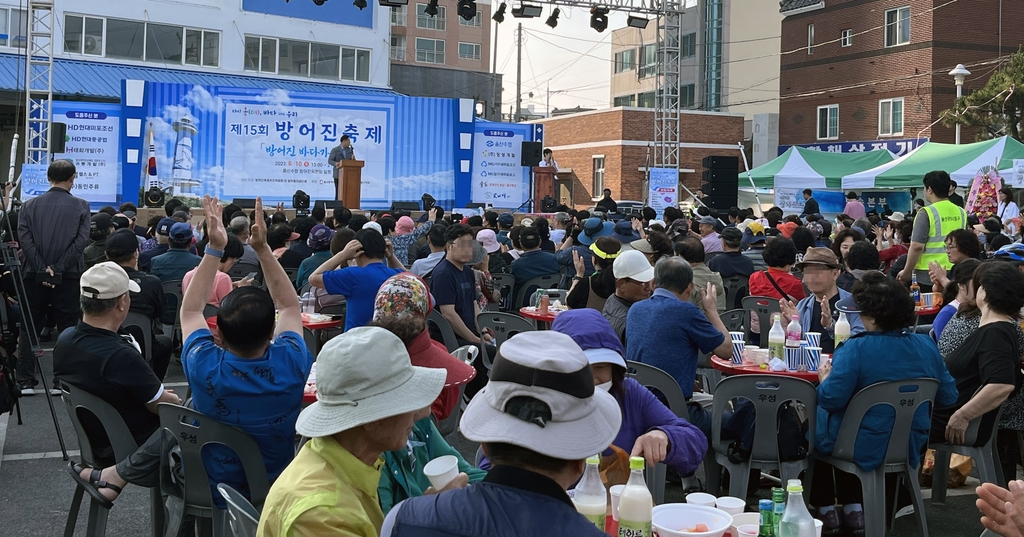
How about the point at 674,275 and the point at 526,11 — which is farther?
the point at 526,11

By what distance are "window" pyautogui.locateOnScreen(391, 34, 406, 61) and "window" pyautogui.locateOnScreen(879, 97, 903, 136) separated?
32464 mm

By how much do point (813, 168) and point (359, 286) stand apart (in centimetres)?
1830

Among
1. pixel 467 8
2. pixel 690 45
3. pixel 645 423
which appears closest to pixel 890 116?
pixel 690 45

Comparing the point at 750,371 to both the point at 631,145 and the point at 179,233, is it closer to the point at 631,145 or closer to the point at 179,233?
the point at 179,233

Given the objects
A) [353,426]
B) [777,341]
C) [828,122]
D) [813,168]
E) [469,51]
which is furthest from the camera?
[469,51]

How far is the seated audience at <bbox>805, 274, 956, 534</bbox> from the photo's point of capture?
15.2 feet

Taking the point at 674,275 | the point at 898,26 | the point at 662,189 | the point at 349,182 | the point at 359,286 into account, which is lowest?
the point at 359,286

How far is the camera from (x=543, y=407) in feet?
6.58

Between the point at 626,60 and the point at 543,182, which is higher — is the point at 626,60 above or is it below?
above

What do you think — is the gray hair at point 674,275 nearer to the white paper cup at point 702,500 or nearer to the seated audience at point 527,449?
the white paper cup at point 702,500

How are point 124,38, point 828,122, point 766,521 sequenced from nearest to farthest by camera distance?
point 766,521, point 124,38, point 828,122

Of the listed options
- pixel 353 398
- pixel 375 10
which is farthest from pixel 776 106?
pixel 353 398

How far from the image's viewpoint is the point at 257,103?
23.7m

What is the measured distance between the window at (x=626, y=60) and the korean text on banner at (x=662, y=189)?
A: 3885 cm
